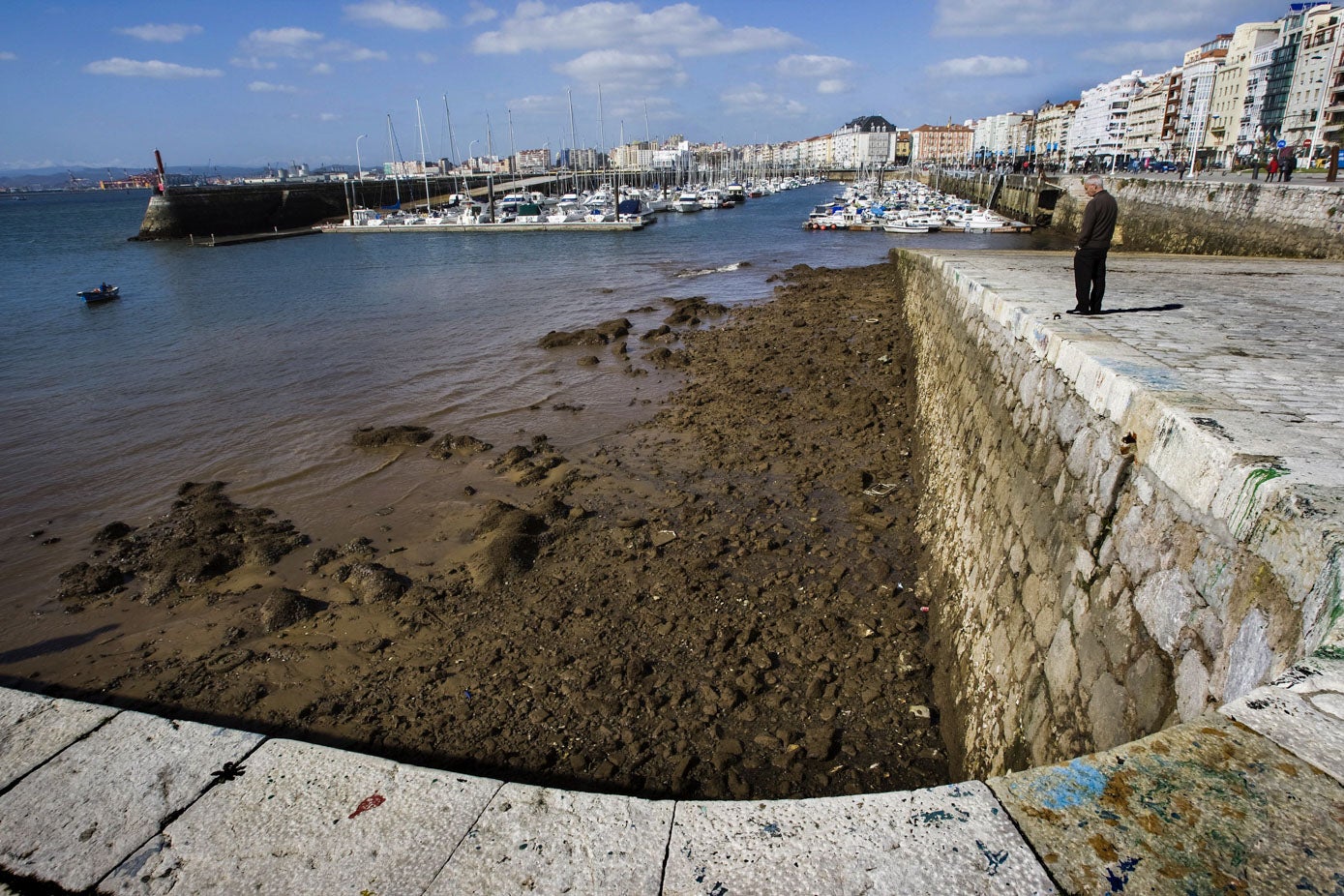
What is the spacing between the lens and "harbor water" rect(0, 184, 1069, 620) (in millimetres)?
10547

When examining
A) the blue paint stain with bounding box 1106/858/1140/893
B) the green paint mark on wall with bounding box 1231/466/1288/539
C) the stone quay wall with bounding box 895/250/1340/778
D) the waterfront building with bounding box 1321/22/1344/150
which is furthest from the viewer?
the waterfront building with bounding box 1321/22/1344/150

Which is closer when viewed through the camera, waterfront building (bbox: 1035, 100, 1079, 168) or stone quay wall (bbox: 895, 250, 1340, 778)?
stone quay wall (bbox: 895, 250, 1340, 778)

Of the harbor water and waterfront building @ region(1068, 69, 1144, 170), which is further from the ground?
waterfront building @ region(1068, 69, 1144, 170)

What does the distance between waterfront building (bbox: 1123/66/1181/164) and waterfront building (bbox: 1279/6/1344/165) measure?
57.3ft

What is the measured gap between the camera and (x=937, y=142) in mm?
178875

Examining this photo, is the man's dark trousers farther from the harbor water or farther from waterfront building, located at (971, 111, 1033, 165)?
waterfront building, located at (971, 111, 1033, 165)

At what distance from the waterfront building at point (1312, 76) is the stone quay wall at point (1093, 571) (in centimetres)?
8267

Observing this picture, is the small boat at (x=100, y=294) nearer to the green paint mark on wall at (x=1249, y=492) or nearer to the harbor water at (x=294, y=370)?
the harbor water at (x=294, y=370)

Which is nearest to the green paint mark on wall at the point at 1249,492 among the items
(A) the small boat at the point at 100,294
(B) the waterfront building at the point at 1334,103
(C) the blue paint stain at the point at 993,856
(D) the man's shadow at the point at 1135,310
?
(C) the blue paint stain at the point at 993,856

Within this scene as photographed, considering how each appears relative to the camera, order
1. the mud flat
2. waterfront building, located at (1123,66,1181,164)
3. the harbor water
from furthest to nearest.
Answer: waterfront building, located at (1123,66,1181,164) < the harbor water < the mud flat

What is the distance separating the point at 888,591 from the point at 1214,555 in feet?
13.2

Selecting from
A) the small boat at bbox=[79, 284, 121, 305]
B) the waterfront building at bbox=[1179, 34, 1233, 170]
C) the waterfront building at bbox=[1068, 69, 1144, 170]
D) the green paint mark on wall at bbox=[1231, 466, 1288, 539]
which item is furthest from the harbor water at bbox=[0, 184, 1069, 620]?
the waterfront building at bbox=[1068, 69, 1144, 170]

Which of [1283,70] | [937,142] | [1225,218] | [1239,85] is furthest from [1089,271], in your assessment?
[937,142]

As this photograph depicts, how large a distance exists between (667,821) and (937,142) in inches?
8090
